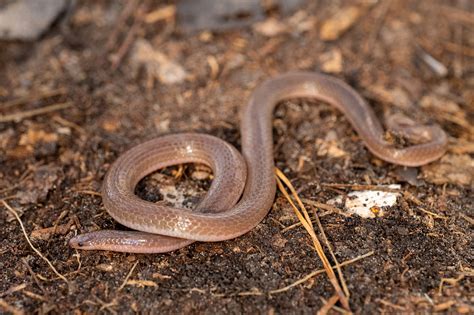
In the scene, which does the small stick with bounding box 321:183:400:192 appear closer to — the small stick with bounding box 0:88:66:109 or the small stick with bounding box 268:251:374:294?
the small stick with bounding box 268:251:374:294

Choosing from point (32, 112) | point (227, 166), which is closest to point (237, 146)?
point (227, 166)

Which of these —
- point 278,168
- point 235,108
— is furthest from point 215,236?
point 235,108

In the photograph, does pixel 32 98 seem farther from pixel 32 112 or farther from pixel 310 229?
pixel 310 229

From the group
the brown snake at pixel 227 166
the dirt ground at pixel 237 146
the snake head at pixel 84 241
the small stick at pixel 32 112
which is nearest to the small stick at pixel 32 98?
the dirt ground at pixel 237 146

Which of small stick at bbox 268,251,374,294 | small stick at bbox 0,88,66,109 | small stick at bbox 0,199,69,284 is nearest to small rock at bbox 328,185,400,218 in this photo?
small stick at bbox 268,251,374,294

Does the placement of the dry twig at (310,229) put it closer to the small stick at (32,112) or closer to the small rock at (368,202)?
the small rock at (368,202)
